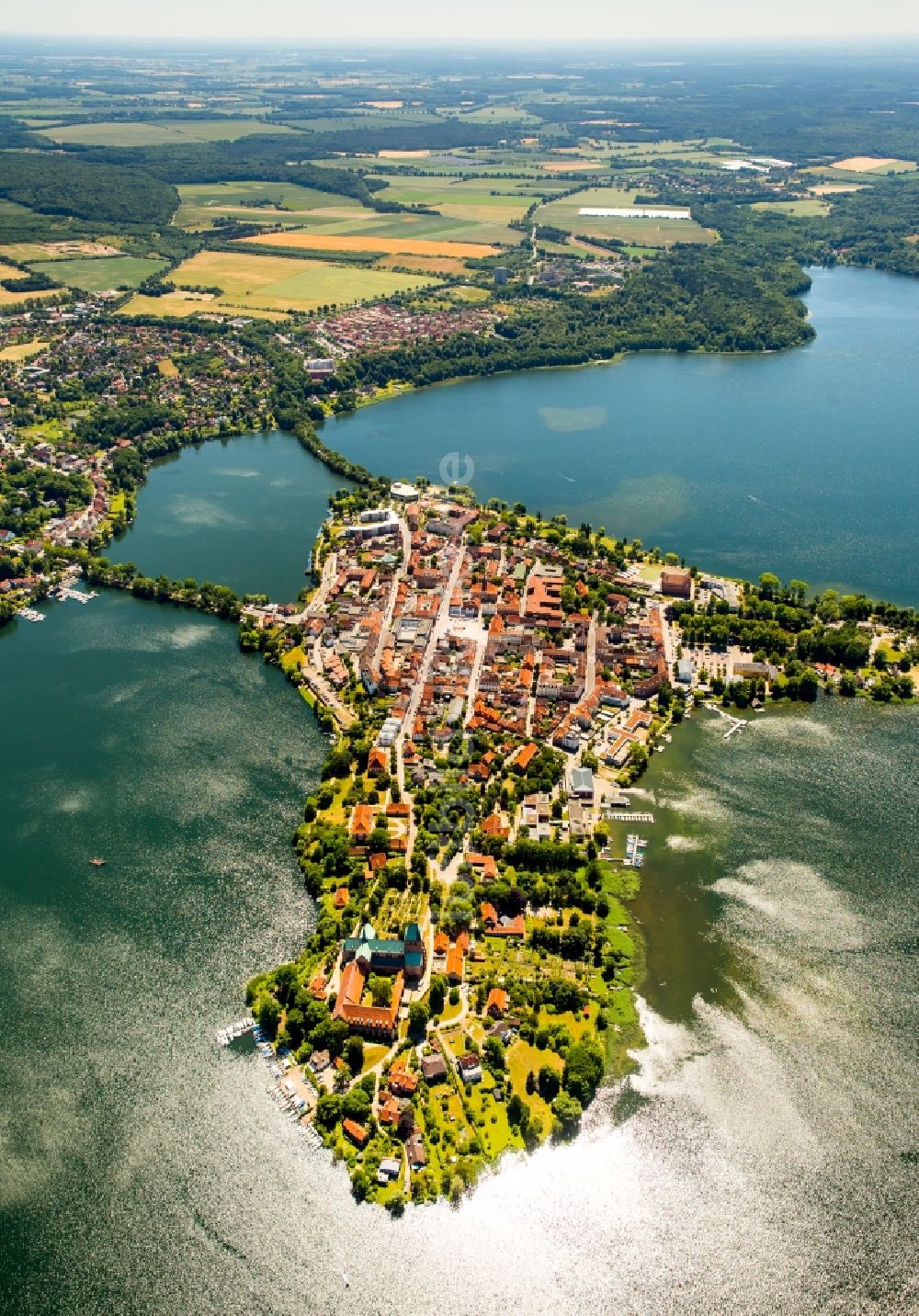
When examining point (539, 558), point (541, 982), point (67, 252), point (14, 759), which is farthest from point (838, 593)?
point (67, 252)

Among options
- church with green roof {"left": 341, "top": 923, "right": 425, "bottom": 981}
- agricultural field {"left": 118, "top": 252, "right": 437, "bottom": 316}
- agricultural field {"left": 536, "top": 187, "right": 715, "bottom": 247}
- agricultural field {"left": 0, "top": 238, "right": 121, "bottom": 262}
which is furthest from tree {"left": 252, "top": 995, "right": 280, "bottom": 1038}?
agricultural field {"left": 536, "top": 187, "right": 715, "bottom": 247}

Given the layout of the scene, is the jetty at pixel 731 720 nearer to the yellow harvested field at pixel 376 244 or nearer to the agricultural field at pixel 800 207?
the yellow harvested field at pixel 376 244

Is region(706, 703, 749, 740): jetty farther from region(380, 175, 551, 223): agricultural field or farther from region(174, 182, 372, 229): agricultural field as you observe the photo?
region(174, 182, 372, 229): agricultural field

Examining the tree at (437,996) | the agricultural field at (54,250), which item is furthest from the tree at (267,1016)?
the agricultural field at (54,250)

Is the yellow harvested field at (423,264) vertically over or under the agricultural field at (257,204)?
under

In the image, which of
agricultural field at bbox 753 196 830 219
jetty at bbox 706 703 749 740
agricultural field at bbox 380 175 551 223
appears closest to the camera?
jetty at bbox 706 703 749 740

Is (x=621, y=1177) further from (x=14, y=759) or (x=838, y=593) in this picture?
(x=838, y=593)
